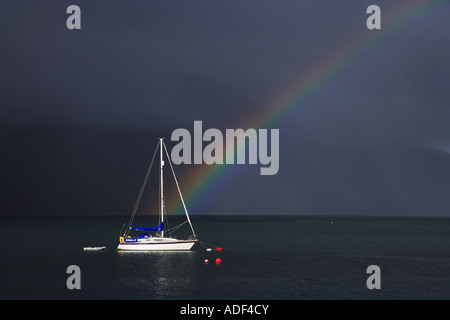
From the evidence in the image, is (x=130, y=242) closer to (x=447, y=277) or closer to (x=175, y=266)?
(x=175, y=266)

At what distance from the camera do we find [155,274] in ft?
272

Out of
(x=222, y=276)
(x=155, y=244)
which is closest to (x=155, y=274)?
(x=222, y=276)

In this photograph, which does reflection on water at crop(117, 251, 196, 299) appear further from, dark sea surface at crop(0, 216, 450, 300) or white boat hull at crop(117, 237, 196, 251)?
white boat hull at crop(117, 237, 196, 251)

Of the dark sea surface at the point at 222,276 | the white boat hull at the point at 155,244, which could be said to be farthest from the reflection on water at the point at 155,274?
the white boat hull at the point at 155,244

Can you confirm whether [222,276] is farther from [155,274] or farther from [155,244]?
[155,244]

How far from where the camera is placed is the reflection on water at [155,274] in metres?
66.6

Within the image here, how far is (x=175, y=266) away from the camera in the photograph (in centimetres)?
9331

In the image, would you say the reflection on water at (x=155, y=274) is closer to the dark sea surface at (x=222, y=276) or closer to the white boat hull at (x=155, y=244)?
the dark sea surface at (x=222, y=276)

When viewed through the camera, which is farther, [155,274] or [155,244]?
[155,244]

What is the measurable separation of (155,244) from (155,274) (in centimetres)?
2224
